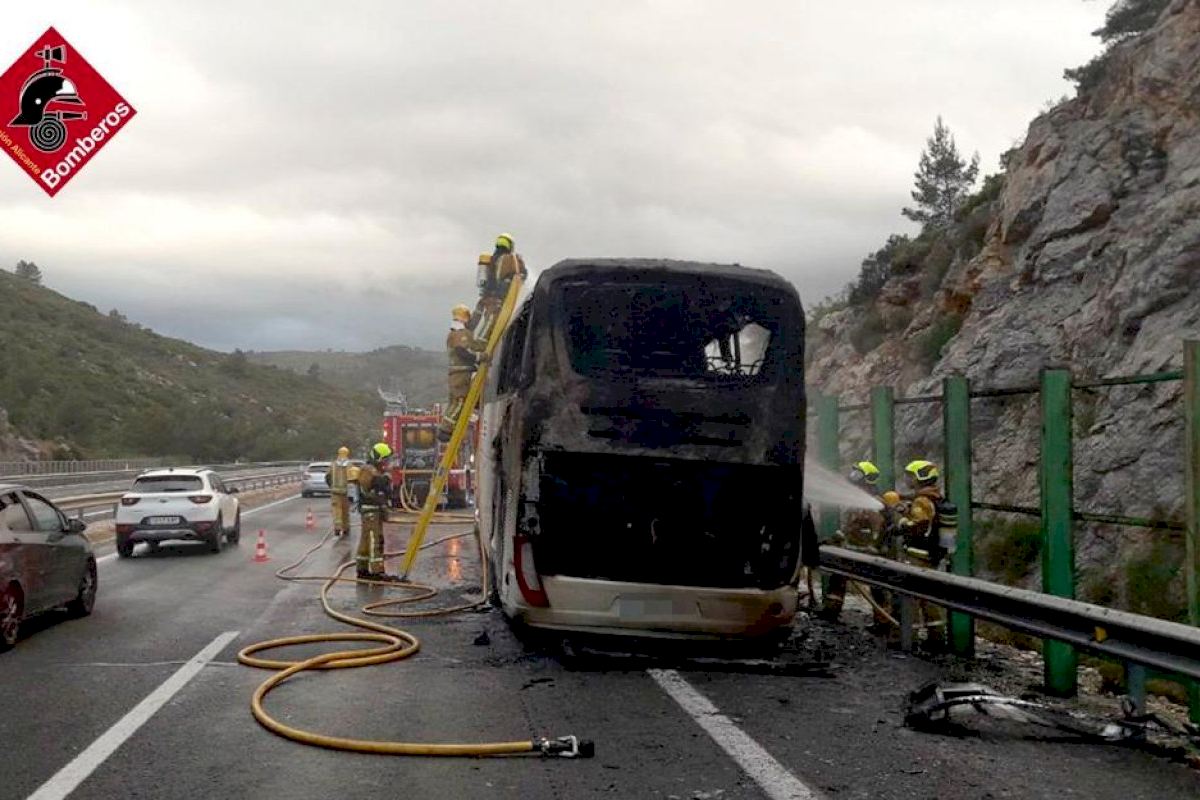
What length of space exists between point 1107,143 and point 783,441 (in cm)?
2027

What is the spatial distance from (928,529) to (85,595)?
8.41 meters

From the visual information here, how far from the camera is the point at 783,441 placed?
890cm

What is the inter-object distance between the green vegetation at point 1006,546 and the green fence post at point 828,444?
2771 mm

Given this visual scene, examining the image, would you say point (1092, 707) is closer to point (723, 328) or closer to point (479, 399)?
point (723, 328)

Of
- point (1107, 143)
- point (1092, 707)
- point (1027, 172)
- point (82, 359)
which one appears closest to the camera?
point (1092, 707)

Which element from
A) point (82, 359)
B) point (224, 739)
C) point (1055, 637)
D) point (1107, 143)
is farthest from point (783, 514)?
point (82, 359)

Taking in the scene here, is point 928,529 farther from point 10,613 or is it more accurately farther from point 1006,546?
point 10,613

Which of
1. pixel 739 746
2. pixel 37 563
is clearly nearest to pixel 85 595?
pixel 37 563

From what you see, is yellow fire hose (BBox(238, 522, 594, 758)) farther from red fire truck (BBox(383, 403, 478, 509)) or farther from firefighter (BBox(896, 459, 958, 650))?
red fire truck (BBox(383, 403, 478, 509))

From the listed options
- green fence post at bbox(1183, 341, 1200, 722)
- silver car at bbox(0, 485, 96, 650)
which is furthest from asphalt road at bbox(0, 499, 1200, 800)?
green fence post at bbox(1183, 341, 1200, 722)

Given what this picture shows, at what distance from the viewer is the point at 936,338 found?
2902 centimetres

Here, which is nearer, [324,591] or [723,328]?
[723,328]

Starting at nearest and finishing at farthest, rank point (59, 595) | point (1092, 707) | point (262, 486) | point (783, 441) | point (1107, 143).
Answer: point (1092, 707) → point (783, 441) → point (59, 595) → point (1107, 143) → point (262, 486)

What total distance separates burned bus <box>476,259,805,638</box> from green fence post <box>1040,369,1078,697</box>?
181 centimetres
